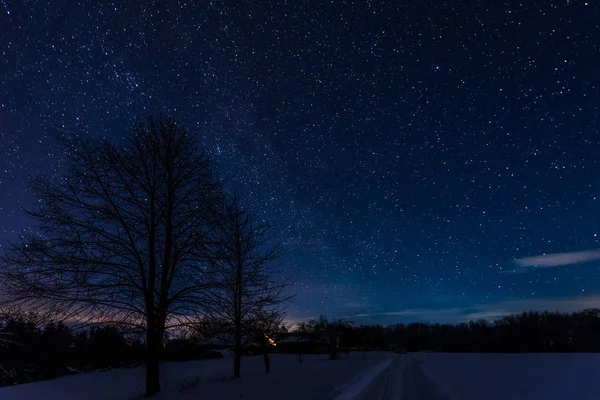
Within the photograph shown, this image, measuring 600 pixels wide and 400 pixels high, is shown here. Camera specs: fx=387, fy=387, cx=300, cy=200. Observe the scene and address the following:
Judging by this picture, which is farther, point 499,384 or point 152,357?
point 499,384

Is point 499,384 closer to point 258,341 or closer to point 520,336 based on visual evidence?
point 258,341

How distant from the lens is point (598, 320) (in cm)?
10694

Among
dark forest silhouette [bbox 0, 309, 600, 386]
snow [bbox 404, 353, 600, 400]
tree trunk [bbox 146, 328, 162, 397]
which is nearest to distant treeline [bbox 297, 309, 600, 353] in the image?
dark forest silhouette [bbox 0, 309, 600, 386]

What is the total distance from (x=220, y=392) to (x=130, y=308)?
326 cm

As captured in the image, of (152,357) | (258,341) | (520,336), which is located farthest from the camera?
(520,336)

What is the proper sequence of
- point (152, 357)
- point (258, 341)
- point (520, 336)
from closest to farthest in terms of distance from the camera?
point (152, 357), point (258, 341), point (520, 336)

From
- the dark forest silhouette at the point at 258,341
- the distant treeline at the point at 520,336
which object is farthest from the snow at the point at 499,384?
the distant treeline at the point at 520,336

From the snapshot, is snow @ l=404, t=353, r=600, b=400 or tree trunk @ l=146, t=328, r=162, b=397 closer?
tree trunk @ l=146, t=328, r=162, b=397

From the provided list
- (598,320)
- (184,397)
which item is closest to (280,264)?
(184,397)

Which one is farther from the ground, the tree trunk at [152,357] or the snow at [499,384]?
the tree trunk at [152,357]

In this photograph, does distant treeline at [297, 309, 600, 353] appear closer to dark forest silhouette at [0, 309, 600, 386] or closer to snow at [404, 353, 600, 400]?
dark forest silhouette at [0, 309, 600, 386]

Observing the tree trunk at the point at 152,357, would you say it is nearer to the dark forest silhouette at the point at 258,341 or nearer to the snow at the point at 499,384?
the dark forest silhouette at the point at 258,341

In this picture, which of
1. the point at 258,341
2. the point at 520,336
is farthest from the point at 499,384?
the point at 520,336

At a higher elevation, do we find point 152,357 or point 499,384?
point 152,357
